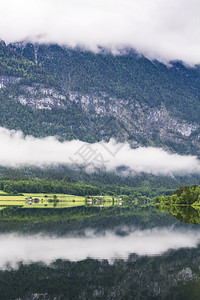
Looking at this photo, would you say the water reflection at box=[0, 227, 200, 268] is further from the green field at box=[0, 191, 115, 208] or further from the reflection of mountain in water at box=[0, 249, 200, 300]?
the green field at box=[0, 191, 115, 208]

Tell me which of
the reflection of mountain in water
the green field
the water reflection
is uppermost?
the green field

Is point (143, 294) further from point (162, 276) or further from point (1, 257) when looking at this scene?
point (1, 257)

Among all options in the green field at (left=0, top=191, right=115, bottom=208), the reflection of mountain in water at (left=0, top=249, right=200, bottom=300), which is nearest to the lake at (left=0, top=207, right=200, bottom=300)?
the reflection of mountain in water at (left=0, top=249, right=200, bottom=300)

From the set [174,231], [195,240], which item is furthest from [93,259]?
[174,231]

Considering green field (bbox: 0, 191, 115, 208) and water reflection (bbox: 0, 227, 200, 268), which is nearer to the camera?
water reflection (bbox: 0, 227, 200, 268)

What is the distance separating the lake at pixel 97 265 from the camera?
1432 inches

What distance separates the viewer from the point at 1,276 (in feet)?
128

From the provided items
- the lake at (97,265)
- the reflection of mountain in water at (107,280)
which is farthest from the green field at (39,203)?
→ the reflection of mountain in water at (107,280)

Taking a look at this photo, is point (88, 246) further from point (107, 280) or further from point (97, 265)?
point (107, 280)

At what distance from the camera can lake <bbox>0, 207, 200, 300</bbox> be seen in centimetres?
3638

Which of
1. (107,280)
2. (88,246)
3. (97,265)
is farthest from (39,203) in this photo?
(107,280)

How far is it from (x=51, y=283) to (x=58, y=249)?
629 inches

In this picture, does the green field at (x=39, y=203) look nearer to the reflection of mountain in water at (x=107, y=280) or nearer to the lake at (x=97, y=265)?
the lake at (x=97, y=265)

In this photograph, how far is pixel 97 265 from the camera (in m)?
45.2
